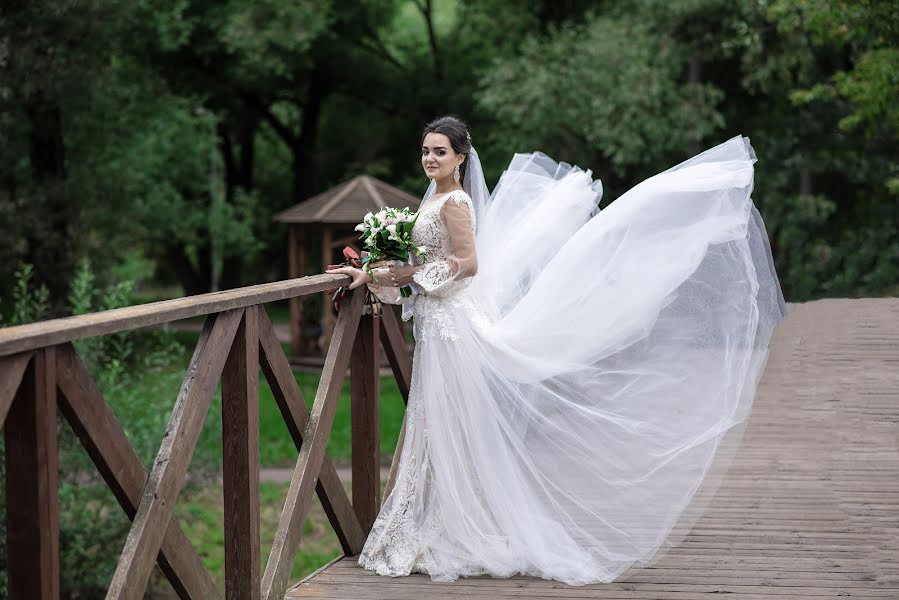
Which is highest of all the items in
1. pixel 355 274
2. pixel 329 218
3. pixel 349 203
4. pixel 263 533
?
pixel 355 274

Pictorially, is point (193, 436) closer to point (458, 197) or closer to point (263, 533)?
point (458, 197)

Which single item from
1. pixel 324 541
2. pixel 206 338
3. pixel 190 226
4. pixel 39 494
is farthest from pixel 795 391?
pixel 190 226

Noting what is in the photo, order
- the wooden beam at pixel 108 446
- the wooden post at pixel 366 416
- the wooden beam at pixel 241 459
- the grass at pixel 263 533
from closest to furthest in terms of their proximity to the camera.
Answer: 1. the wooden beam at pixel 108 446
2. the wooden beam at pixel 241 459
3. the wooden post at pixel 366 416
4. the grass at pixel 263 533

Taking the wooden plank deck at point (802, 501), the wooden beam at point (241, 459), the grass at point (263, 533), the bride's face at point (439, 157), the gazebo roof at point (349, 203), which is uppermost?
the bride's face at point (439, 157)

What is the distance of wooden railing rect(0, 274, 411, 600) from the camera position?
2.61 m

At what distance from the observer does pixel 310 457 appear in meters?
4.09

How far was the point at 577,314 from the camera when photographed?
4.49 meters

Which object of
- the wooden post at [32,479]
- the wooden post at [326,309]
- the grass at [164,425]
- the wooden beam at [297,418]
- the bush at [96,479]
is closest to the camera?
the wooden post at [32,479]

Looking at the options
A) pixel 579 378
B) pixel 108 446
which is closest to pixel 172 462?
pixel 108 446

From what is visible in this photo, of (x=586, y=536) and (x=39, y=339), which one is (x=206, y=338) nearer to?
(x=39, y=339)

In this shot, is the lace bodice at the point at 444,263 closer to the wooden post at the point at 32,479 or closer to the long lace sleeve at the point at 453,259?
the long lace sleeve at the point at 453,259

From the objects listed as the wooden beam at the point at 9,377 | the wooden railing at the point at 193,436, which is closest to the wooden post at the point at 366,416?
the wooden railing at the point at 193,436

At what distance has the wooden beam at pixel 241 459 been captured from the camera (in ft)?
11.7

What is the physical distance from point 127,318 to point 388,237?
176cm
